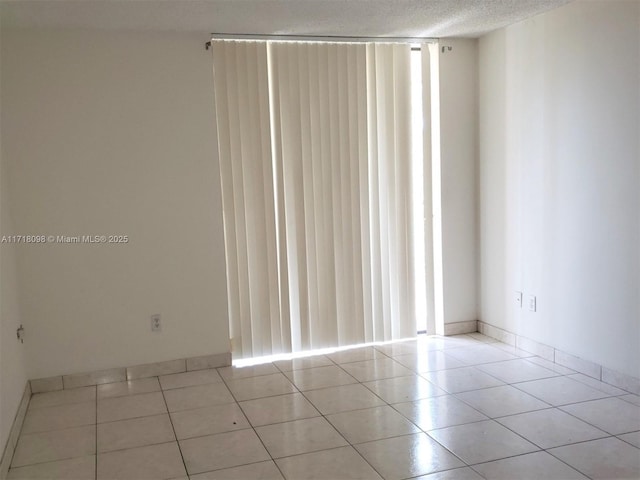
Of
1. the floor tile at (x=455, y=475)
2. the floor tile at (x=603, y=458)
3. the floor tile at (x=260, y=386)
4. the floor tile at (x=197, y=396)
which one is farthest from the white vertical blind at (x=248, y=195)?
the floor tile at (x=603, y=458)

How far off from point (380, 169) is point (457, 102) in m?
0.75

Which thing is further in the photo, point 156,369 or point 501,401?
point 156,369

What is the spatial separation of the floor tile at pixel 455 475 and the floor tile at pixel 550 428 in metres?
0.42

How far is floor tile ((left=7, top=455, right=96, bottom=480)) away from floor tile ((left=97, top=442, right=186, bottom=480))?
45mm

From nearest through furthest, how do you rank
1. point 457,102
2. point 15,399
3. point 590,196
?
point 15,399 < point 590,196 < point 457,102

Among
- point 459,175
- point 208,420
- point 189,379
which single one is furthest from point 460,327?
point 208,420

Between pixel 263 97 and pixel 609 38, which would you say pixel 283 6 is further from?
pixel 609 38

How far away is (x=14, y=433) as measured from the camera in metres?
2.99

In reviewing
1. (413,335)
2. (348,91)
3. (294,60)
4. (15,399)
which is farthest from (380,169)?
(15,399)

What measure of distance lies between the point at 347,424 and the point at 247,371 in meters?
1.06

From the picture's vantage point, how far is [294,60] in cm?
400

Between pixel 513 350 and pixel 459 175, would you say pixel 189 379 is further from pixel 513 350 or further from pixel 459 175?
pixel 459 175

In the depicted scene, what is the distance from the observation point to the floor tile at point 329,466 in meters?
2.56

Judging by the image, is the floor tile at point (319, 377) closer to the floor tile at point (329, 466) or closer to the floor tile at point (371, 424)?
the floor tile at point (371, 424)
